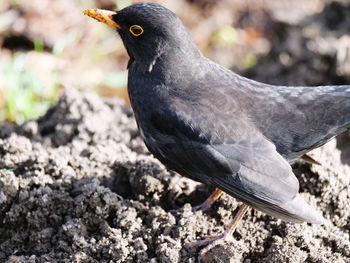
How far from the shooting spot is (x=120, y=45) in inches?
323

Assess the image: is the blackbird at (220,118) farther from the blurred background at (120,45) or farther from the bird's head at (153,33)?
the blurred background at (120,45)

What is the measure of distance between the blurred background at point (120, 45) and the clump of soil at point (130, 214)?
6.21ft

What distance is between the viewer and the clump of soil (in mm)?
4109

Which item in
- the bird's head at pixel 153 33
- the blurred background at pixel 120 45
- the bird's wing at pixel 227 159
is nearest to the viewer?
the bird's wing at pixel 227 159

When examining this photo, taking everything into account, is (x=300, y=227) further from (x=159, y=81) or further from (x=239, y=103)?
(x=159, y=81)

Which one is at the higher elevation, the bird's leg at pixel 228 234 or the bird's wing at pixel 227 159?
the bird's wing at pixel 227 159

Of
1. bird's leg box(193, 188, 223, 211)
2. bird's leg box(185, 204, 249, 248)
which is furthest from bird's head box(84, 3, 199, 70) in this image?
bird's leg box(185, 204, 249, 248)

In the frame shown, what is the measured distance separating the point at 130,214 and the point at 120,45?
432 cm

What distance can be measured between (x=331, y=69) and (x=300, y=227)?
303cm

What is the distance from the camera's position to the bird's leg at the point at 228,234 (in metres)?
4.13

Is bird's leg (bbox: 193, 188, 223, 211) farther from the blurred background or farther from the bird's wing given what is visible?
the blurred background

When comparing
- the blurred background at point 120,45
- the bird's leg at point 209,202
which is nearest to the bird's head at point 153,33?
the bird's leg at point 209,202

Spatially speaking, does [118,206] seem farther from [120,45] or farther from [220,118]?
[120,45]

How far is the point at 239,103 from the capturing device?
4406 mm
